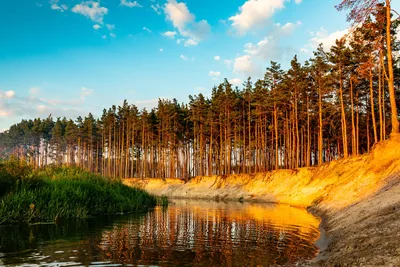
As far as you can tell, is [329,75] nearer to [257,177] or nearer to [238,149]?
[257,177]

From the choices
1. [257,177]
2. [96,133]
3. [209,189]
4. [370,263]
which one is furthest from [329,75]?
[96,133]

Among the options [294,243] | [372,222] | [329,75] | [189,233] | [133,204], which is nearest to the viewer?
[372,222]

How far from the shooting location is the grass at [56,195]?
19250 mm

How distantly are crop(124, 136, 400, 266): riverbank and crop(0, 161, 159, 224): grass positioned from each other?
7638mm

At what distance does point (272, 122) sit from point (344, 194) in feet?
131

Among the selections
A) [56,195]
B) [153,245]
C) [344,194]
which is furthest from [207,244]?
[344,194]

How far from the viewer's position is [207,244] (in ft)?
44.8

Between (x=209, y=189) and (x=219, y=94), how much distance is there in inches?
851

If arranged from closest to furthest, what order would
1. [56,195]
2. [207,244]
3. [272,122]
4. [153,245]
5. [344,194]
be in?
1. [153,245]
2. [207,244]
3. [56,195]
4. [344,194]
5. [272,122]

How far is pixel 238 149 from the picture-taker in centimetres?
8031

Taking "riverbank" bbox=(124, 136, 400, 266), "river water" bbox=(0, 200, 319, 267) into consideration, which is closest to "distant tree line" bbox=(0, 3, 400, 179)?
"riverbank" bbox=(124, 136, 400, 266)

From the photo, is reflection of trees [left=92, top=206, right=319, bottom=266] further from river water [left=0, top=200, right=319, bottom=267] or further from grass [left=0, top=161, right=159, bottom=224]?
grass [left=0, top=161, right=159, bottom=224]

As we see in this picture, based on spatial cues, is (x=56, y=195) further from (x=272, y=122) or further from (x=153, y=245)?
(x=272, y=122)

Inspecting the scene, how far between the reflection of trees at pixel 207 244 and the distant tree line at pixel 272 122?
15.9 meters
